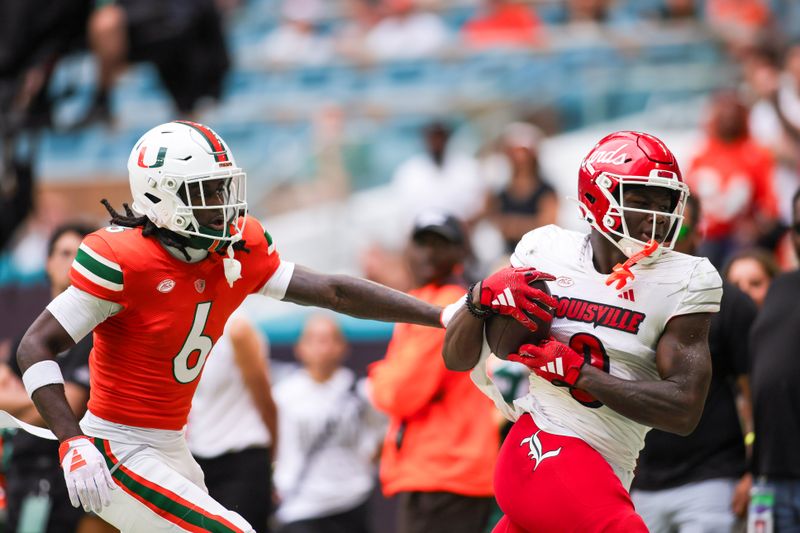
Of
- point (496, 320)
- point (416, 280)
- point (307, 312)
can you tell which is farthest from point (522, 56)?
point (496, 320)

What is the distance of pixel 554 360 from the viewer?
11.8 feet

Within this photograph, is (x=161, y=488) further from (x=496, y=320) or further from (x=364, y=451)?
(x=364, y=451)

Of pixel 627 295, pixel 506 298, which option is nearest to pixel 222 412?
pixel 506 298

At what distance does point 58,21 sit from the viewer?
30.9ft

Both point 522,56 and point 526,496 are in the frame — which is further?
point 522,56

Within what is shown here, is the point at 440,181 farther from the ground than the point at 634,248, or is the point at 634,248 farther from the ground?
the point at 634,248

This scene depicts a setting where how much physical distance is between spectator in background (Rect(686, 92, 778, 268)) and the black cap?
2.78 meters

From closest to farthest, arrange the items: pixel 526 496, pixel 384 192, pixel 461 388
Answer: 1. pixel 526 496
2. pixel 461 388
3. pixel 384 192

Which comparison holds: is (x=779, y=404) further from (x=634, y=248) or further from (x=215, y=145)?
(x=215, y=145)

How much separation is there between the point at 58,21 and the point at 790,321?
21.6 feet

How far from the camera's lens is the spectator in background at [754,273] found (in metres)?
5.62

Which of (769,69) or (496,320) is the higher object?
(496,320)

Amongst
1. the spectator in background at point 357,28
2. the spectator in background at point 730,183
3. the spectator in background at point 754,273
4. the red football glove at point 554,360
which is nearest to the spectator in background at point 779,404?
the spectator in background at point 754,273

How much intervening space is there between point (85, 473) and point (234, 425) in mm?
2118
